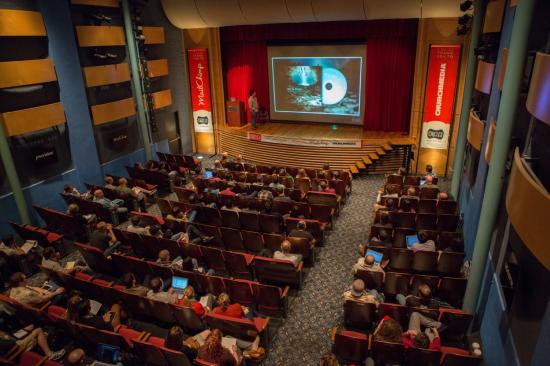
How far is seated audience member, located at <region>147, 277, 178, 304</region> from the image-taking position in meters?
5.04

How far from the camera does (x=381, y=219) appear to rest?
712cm

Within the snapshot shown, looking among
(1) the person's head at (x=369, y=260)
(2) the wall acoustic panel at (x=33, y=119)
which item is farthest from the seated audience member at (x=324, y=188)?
(2) the wall acoustic panel at (x=33, y=119)

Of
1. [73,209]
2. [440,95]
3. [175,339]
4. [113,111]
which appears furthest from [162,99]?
[175,339]

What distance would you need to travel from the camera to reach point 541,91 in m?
3.32

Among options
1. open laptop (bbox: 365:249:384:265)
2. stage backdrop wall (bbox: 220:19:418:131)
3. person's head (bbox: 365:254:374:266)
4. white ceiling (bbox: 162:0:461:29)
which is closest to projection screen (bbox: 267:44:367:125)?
stage backdrop wall (bbox: 220:19:418:131)

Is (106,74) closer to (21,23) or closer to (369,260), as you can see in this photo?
(21,23)

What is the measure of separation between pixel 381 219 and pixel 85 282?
5.08 m

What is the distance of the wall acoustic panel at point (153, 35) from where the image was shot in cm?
1127

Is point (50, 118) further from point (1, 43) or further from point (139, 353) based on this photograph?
point (139, 353)

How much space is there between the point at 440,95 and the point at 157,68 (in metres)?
8.46

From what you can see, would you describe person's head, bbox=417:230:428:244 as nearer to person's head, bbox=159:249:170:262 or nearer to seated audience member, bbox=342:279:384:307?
seated audience member, bbox=342:279:384:307

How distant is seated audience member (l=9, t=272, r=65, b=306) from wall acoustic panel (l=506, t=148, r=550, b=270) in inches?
229

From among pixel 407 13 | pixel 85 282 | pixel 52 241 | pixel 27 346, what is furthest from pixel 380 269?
pixel 407 13

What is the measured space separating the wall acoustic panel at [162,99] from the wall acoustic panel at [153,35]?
1524 millimetres
